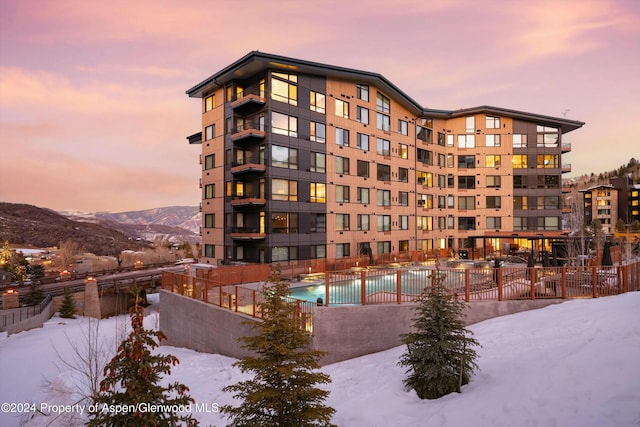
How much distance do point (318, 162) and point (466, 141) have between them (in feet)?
88.1

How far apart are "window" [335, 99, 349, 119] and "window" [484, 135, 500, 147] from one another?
24.3m

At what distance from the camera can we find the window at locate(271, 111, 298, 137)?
98.9 feet

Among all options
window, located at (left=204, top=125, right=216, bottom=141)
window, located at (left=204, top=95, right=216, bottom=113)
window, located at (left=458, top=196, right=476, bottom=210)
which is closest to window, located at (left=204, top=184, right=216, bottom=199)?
window, located at (left=204, top=125, right=216, bottom=141)

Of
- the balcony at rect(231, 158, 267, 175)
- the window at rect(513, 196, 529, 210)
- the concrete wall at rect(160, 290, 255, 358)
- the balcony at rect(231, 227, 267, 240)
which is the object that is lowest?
the concrete wall at rect(160, 290, 255, 358)

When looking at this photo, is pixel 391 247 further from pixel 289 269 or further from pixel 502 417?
pixel 502 417

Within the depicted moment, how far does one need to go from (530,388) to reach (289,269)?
20638 mm

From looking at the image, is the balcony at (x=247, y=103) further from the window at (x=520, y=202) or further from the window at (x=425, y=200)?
the window at (x=520, y=202)

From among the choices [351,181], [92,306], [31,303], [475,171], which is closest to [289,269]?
[351,181]

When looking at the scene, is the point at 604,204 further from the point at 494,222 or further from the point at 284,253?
the point at 284,253

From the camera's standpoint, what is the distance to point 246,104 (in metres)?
30.6

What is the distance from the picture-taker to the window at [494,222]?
4809cm

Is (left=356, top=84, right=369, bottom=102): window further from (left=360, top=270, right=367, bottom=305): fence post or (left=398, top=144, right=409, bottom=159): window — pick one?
(left=360, top=270, right=367, bottom=305): fence post

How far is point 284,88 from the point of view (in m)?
30.9

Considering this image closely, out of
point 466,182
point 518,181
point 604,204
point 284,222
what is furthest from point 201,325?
point 604,204
